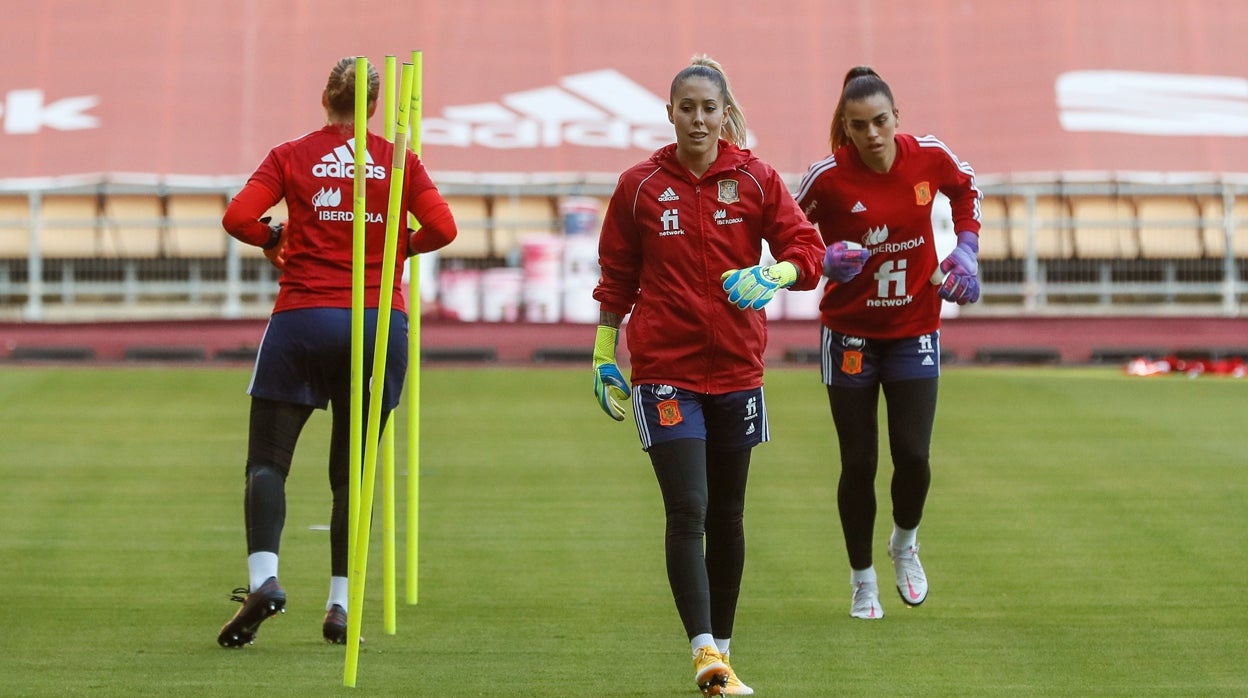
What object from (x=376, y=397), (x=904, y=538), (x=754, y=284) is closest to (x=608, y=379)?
(x=754, y=284)

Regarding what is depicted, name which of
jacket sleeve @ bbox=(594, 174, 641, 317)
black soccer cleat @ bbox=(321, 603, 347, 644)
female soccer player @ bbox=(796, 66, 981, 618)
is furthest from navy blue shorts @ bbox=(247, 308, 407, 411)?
female soccer player @ bbox=(796, 66, 981, 618)

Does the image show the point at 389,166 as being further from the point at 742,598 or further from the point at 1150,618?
the point at 1150,618

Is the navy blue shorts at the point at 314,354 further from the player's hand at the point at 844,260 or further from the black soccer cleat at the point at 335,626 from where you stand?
the player's hand at the point at 844,260

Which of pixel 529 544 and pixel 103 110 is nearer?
pixel 529 544

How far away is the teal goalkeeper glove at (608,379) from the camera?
6.02m

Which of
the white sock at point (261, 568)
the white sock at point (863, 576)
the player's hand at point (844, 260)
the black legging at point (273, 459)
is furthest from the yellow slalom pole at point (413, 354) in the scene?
the white sock at point (863, 576)

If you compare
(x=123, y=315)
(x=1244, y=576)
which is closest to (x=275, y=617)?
(x=1244, y=576)

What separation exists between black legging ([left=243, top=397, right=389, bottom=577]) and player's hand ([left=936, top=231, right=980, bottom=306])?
2.24 meters

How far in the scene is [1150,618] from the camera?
7.30 metres

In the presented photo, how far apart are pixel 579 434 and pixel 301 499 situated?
3.73 meters

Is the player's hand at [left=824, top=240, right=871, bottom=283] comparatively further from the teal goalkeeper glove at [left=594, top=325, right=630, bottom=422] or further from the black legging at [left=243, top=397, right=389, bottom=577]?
the black legging at [left=243, top=397, right=389, bottom=577]

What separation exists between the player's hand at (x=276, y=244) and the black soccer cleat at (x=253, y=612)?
1163 mm

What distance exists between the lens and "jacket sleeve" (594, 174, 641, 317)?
5996 millimetres

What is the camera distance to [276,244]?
6.71 m
